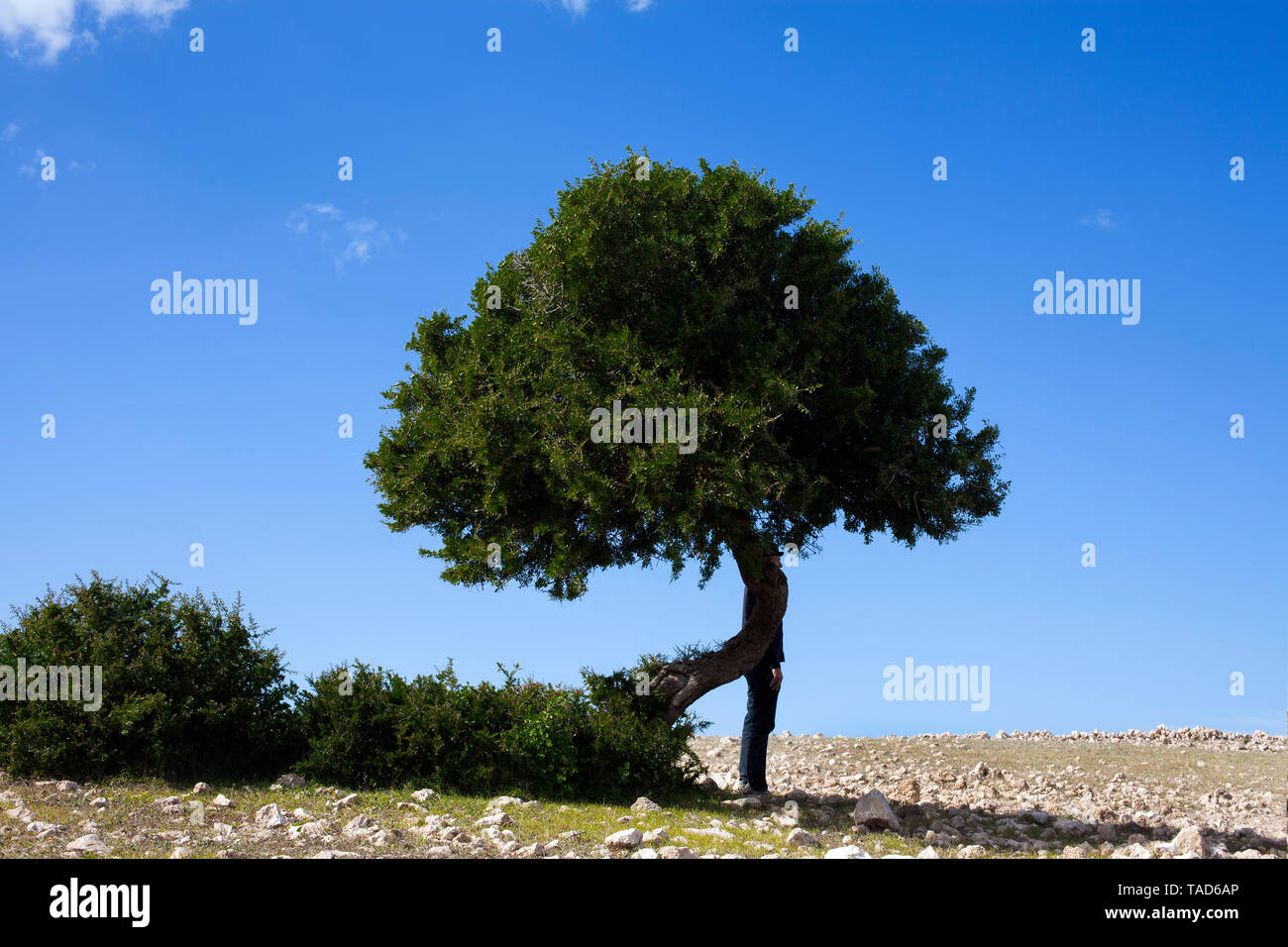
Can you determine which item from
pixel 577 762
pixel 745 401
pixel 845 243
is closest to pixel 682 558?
pixel 745 401

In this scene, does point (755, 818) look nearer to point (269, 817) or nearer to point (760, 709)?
point (760, 709)

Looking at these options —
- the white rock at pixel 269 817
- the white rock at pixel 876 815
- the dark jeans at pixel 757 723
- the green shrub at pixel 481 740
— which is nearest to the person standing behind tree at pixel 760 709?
the dark jeans at pixel 757 723

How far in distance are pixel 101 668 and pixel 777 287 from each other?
12.6m

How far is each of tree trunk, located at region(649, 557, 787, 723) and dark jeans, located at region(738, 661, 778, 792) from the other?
359 millimetres

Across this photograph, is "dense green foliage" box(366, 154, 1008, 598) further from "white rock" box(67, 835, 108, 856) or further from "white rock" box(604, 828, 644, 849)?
"white rock" box(67, 835, 108, 856)

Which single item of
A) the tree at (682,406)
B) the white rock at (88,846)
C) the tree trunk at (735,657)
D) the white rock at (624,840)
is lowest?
the white rock at (624,840)

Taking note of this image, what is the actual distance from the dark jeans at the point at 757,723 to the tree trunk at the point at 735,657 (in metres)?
0.36

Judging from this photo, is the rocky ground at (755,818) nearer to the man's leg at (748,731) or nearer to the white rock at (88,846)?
the white rock at (88,846)

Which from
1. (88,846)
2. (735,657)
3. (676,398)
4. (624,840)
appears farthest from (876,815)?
(88,846)

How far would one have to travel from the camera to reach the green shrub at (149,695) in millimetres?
13797

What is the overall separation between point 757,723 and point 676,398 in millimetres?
6566

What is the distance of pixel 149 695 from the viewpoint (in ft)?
46.0

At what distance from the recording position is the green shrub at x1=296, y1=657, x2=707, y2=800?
14188 millimetres
